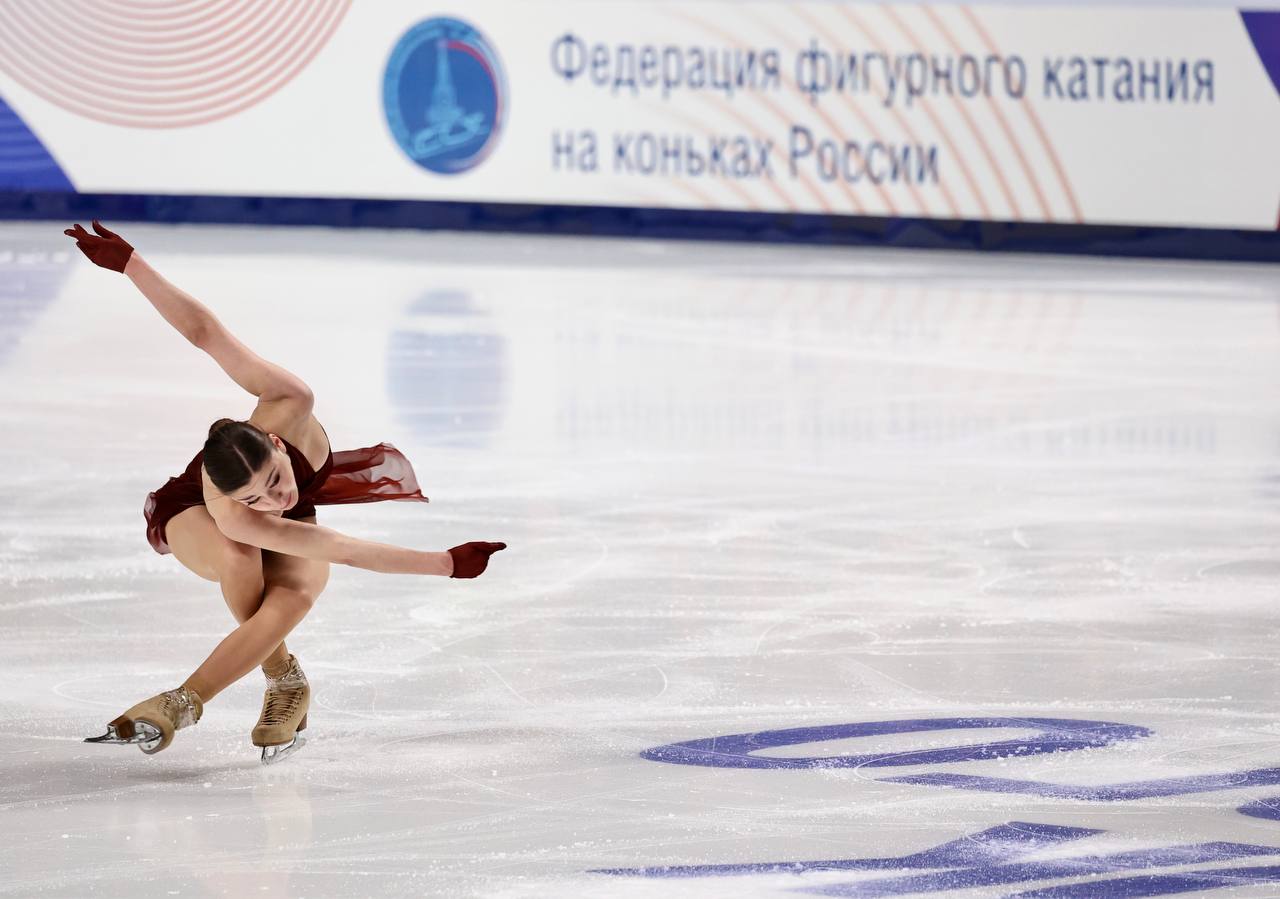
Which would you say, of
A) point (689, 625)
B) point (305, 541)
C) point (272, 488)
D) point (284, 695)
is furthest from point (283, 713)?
point (689, 625)

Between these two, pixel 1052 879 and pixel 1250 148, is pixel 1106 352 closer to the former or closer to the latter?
pixel 1250 148

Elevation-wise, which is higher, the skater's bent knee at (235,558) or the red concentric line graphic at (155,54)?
the red concentric line graphic at (155,54)

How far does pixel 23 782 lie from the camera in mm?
3617

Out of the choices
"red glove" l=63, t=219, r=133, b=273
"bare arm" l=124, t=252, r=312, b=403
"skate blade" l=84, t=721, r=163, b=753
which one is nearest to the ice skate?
"skate blade" l=84, t=721, r=163, b=753

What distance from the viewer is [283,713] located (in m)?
3.80

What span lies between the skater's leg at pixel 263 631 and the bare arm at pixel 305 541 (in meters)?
0.18

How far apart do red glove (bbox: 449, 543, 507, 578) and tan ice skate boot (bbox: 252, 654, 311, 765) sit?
20.8 inches

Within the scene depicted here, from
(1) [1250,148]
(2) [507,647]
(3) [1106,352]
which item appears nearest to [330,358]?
(3) [1106,352]

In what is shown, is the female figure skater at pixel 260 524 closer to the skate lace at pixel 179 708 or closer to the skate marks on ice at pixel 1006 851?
the skate lace at pixel 179 708

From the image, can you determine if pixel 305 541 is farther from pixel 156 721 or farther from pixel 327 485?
pixel 156 721

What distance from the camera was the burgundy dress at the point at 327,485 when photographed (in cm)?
378

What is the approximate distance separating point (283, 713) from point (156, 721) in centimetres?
27

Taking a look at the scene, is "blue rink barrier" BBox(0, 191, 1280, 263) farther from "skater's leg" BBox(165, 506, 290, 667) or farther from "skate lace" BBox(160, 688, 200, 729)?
"skate lace" BBox(160, 688, 200, 729)

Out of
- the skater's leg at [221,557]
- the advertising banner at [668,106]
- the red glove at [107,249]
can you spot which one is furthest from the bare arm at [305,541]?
the advertising banner at [668,106]
